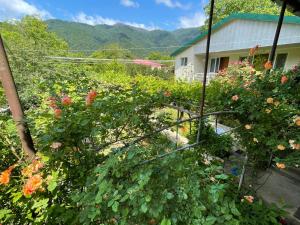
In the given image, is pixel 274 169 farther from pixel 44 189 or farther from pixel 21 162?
pixel 21 162

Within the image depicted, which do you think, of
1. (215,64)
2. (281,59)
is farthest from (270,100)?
(215,64)

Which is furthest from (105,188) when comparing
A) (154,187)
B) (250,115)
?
(250,115)

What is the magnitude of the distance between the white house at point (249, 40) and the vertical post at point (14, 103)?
662cm

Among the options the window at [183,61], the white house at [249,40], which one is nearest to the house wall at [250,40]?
the white house at [249,40]

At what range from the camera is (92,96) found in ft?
6.02

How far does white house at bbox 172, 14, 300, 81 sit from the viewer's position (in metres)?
7.79

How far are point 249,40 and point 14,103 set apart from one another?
445 inches

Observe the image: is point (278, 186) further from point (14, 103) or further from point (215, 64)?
point (215, 64)

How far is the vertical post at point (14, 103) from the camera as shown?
4.70 feet

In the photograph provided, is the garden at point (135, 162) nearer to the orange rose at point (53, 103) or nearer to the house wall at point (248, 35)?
the orange rose at point (53, 103)

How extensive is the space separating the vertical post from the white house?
662cm

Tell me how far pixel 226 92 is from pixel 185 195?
5.19 ft

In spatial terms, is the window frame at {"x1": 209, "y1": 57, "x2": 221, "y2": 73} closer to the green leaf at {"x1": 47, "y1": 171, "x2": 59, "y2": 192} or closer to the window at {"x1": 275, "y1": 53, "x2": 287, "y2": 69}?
the window at {"x1": 275, "y1": 53, "x2": 287, "y2": 69}

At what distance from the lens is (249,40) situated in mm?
9992
